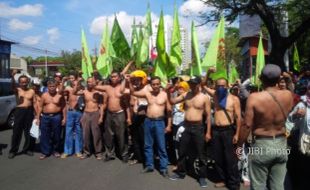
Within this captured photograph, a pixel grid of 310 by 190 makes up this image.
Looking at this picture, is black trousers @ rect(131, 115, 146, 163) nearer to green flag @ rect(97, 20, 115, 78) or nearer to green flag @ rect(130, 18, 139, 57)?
green flag @ rect(97, 20, 115, 78)

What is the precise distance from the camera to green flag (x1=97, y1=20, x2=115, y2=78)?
8.72m

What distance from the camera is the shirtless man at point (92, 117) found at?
27.2ft

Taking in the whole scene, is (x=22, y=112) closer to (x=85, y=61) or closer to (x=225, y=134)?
(x=85, y=61)

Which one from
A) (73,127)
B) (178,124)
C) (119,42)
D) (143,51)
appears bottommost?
(73,127)

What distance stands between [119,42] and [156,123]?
2.57 m

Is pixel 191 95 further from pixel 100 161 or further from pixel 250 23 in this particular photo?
pixel 250 23

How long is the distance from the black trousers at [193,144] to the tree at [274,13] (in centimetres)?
952

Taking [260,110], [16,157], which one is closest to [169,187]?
[260,110]

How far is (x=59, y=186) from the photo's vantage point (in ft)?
20.8

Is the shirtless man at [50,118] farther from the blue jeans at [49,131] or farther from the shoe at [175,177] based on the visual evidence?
the shoe at [175,177]

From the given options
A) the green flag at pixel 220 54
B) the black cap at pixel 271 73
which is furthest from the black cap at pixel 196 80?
the black cap at pixel 271 73

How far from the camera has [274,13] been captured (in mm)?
17266

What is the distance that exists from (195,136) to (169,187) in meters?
0.92

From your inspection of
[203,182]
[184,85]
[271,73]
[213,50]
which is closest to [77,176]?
[203,182]
